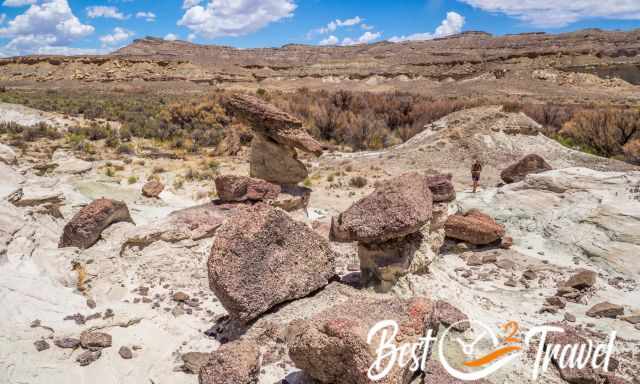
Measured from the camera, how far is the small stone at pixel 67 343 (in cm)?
380

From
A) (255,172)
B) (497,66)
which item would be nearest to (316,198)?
(255,172)

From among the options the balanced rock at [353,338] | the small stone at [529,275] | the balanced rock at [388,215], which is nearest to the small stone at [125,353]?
the balanced rock at [353,338]

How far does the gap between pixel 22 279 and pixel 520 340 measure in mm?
5711

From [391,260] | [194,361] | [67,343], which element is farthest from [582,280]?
[67,343]

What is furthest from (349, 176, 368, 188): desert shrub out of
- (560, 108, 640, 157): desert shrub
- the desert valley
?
(560, 108, 640, 157): desert shrub

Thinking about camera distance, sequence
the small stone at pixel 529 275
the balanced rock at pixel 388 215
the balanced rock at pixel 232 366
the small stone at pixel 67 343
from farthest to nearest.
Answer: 1. the small stone at pixel 529 275
2. the balanced rock at pixel 388 215
3. the small stone at pixel 67 343
4. the balanced rock at pixel 232 366

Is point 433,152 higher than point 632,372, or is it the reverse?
point 433,152

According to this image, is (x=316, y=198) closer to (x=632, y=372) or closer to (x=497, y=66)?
(x=632, y=372)

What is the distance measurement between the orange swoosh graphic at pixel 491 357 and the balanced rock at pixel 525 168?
6887mm

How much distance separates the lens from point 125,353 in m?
3.86

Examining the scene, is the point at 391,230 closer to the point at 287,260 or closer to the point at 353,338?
the point at 287,260

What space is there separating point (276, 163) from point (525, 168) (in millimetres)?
6514

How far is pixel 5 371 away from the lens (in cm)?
333

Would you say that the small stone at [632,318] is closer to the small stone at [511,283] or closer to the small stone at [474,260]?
the small stone at [511,283]
